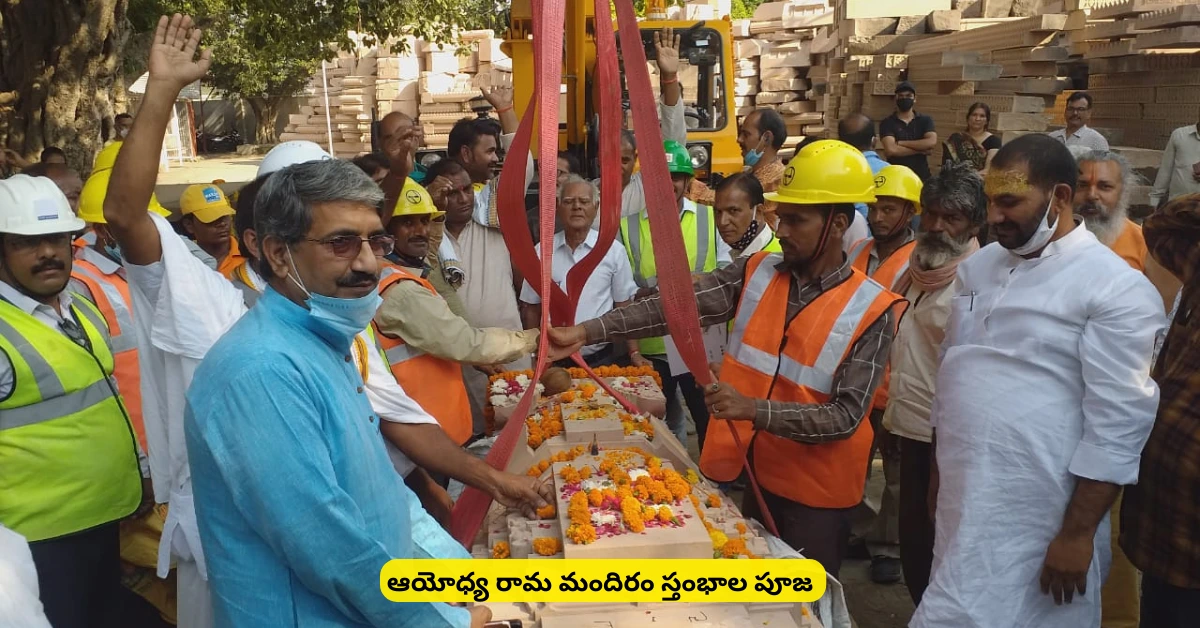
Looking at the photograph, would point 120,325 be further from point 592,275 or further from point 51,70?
point 51,70

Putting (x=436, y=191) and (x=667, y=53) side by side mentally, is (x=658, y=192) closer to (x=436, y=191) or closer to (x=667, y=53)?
(x=436, y=191)

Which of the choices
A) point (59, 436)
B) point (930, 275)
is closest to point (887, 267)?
point (930, 275)

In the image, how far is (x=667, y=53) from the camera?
5156mm

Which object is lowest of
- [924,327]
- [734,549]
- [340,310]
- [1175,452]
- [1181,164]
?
[734,549]

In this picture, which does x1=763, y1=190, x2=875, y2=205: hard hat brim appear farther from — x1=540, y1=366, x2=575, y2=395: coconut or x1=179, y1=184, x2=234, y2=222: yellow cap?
x1=179, y1=184, x2=234, y2=222: yellow cap

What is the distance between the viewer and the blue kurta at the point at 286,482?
167cm

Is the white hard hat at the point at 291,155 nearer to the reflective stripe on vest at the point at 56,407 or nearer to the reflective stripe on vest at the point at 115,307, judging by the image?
the reflective stripe on vest at the point at 56,407

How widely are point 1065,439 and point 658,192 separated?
4.54 feet

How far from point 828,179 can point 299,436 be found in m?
1.94

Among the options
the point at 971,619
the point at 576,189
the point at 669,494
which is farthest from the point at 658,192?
A: the point at 576,189

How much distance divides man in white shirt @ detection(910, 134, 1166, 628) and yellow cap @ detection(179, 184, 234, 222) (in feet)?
10.4

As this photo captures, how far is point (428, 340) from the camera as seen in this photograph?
10.4 feet

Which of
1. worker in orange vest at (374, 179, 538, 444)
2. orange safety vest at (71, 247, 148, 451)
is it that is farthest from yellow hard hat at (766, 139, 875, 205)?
orange safety vest at (71, 247, 148, 451)

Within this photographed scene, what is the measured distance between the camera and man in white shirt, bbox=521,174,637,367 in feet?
15.0
